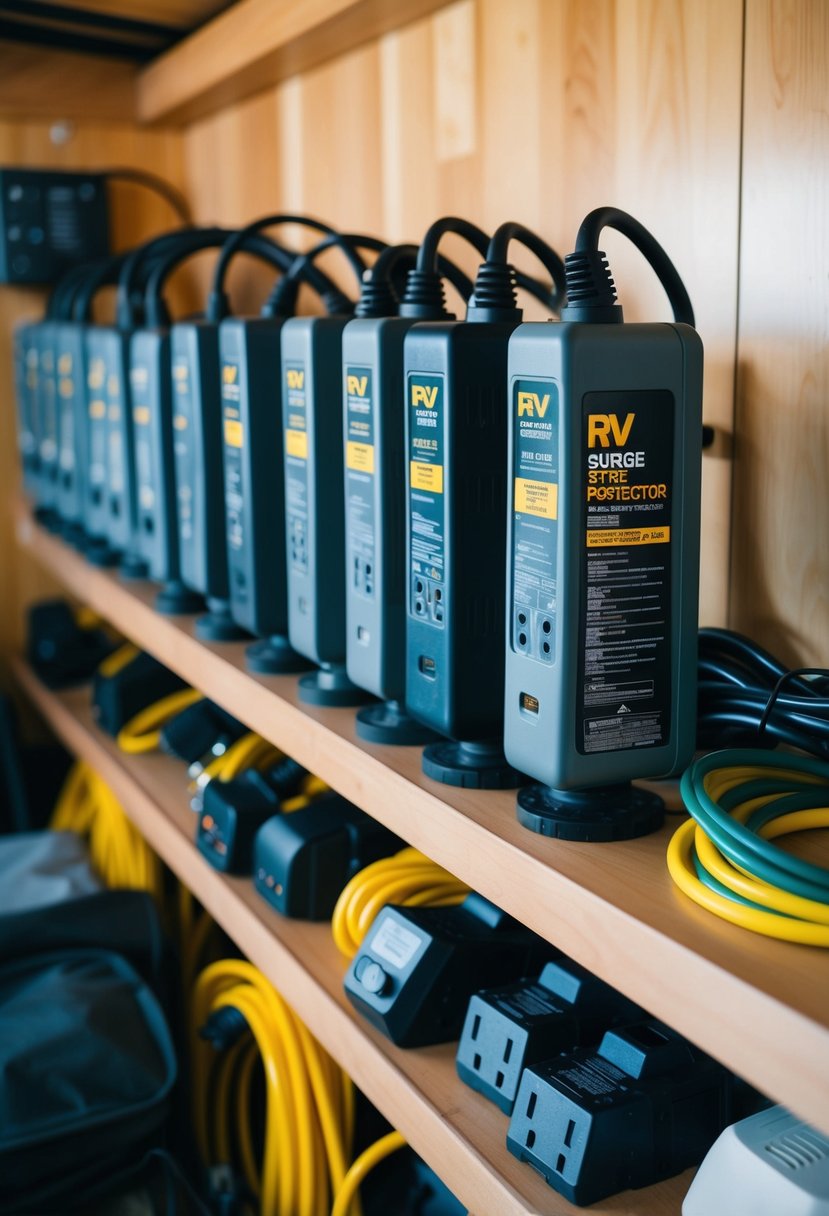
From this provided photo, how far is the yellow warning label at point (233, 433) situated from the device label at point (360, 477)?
0.24 meters

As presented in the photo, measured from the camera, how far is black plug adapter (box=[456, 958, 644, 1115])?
806mm

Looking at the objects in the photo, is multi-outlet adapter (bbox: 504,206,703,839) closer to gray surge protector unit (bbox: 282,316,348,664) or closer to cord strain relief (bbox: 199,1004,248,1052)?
gray surge protector unit (bbox: 282,316,348,664)

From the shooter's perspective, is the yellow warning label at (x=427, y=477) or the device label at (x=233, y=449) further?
the device label at (x=233, y=449)

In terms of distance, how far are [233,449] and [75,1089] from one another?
0.62 metres

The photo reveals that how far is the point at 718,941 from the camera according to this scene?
23.1 inches

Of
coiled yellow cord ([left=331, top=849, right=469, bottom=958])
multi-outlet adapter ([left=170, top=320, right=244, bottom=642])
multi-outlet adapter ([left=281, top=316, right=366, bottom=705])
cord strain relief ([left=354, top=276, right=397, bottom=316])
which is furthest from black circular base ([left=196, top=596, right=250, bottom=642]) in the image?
cord strain relief ([left=354, top=276, right=397, bottom=316])

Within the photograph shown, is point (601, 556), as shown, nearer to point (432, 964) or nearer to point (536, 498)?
point (536, 498)

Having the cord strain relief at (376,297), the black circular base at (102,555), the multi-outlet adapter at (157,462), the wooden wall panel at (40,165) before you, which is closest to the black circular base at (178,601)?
the multi-outlet adapter at (157,462)

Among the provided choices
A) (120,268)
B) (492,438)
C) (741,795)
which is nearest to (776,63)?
(492,438)

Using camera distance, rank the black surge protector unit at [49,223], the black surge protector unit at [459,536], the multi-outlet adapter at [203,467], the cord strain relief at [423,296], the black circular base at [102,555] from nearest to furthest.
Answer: the black surge protector unit at [459,536] → the cord strain relief at [423,296] → the multi-outlet adapter at [203,467] → the black circular base at [102,555] → the black surge protector unit at [49,223]

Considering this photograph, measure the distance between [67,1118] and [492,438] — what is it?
0.76 m

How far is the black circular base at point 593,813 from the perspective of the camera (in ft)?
2.35

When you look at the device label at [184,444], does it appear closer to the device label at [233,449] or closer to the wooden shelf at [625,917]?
the device label at [233,449]

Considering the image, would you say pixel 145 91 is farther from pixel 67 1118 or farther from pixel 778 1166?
pixel 778 1166
